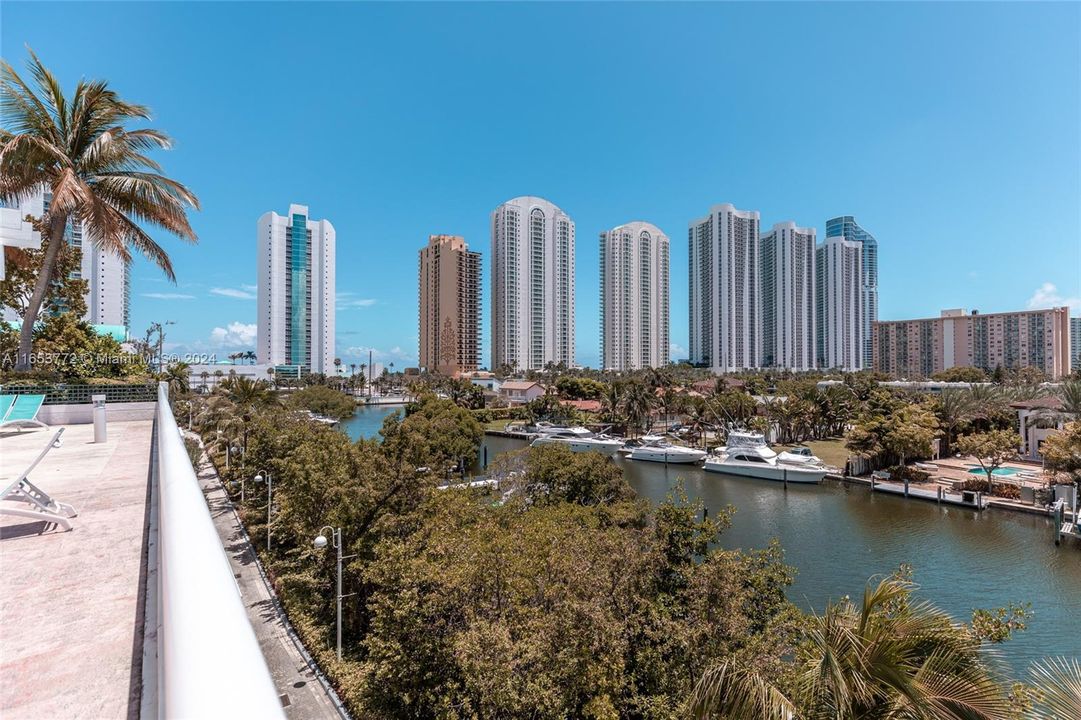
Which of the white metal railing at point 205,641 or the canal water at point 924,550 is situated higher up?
the white metal railing at point 205,641

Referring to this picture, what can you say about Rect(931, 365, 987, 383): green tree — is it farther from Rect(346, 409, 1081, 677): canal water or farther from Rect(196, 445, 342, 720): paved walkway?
Rect(196, 445, 342, 720): paved walkway

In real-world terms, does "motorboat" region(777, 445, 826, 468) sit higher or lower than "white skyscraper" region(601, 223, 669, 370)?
lower

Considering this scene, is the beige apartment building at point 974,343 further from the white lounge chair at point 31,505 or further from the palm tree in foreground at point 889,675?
the white lounge chair at point 31,505

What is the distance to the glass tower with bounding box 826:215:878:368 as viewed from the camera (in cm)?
13250

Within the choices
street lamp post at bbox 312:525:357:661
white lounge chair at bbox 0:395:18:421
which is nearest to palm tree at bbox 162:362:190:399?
street lamp post at bbox 312:525:357:661

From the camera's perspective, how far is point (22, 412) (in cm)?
968

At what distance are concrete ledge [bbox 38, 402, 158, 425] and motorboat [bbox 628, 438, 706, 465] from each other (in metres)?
36.9

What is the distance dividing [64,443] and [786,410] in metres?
50.9

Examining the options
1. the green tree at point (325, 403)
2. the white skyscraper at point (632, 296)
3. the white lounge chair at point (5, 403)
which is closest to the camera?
the white lounge chair at point (5, 403)

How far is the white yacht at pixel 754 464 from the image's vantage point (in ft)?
115

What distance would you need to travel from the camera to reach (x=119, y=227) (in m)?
11.4

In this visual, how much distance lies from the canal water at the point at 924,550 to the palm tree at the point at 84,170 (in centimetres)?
1699

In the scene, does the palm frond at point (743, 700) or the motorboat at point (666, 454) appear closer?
the palm frond at point (743, 700)

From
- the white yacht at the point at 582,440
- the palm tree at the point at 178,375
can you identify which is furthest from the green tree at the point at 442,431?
the palm tree at the point at 178,375
